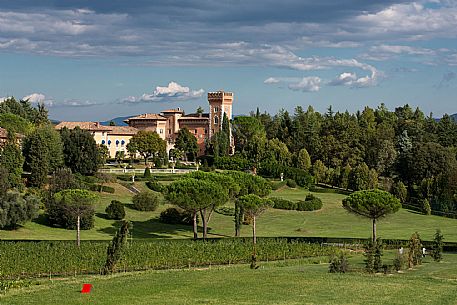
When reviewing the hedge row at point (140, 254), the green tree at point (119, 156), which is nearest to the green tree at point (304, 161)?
the green tree at point (119, 156)

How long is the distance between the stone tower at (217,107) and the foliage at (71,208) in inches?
2680

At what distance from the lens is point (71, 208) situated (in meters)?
53.6

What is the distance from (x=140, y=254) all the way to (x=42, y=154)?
3402cm

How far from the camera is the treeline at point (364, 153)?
279 ft

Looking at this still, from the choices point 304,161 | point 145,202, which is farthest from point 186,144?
point 145,202

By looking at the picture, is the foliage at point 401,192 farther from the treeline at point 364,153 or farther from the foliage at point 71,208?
the foliage at point 71,208

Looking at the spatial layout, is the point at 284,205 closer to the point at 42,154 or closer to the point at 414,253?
the point at 42,154

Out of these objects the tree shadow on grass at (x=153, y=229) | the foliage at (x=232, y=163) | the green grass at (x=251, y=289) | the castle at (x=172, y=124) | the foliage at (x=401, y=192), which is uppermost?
the castle at (x=172, y=124)

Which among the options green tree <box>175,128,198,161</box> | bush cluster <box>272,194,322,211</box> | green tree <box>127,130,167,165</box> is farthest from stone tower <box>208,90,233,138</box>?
bush cluster <box>272,194,322,211</box>

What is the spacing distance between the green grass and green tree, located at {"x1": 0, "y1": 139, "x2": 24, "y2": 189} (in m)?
36.1

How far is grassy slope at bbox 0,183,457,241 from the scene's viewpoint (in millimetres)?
55722

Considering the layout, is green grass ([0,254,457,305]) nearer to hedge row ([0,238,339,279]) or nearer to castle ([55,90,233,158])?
hedge row ([0,238,339,279])

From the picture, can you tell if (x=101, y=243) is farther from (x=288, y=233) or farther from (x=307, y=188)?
(x=307, y=188)

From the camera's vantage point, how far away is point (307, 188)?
296ft
